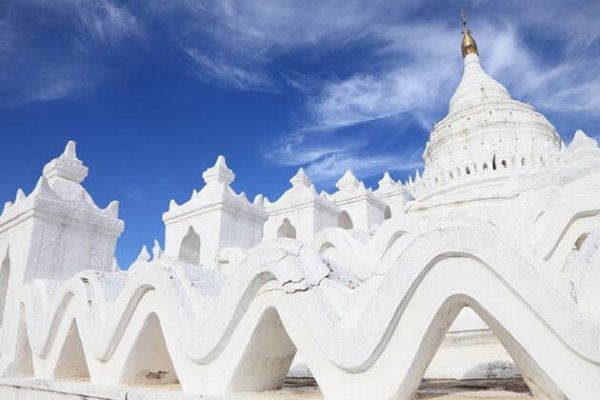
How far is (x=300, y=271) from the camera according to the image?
238cm

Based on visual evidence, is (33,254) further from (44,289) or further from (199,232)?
(199,232)

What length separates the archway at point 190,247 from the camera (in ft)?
51.5

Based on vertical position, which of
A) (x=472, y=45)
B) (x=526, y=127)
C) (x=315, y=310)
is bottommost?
(x=315, y=310)

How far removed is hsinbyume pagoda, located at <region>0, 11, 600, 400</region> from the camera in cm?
180

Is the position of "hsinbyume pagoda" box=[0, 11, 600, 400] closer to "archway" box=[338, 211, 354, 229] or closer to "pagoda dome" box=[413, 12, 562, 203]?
"pagoda dome" box=[413, 12, 562, 203]

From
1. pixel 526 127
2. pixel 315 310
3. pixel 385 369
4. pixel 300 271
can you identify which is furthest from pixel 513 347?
pixel 526 127

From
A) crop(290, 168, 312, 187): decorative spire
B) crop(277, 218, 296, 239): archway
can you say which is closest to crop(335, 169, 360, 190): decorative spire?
crop(290, 168, 312, 187): decorative spire

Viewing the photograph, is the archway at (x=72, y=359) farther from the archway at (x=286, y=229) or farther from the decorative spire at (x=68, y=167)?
the archway at (x=286, y=229)

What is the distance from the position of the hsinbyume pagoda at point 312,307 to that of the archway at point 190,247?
9.37 metres

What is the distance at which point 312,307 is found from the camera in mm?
2250

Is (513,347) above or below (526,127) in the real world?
below

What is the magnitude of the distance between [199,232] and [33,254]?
9374 mm

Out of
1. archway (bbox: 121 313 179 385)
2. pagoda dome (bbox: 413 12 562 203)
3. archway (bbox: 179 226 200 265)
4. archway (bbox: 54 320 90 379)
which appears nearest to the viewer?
archway (bbox: 121 313 179 385)

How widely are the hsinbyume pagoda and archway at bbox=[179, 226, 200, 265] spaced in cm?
937
